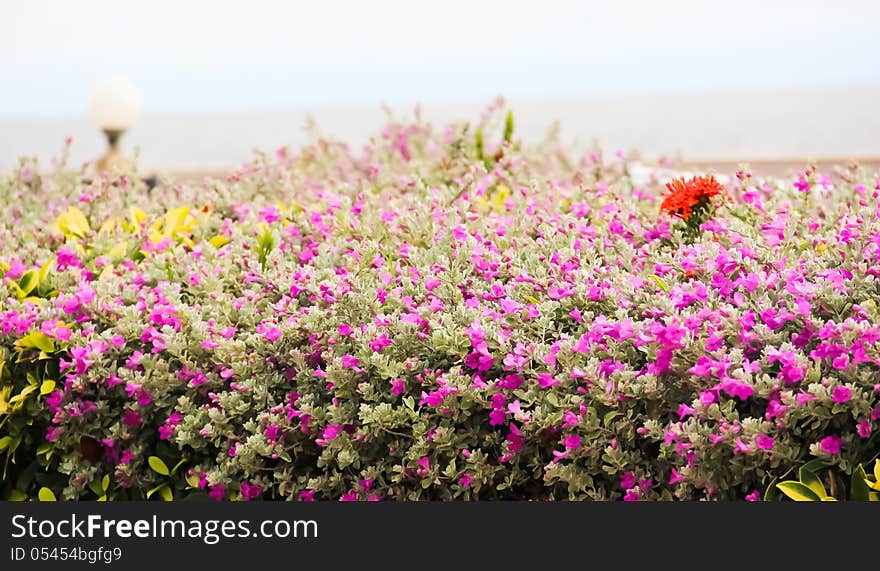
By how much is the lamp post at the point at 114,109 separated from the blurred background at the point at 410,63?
9206 mm

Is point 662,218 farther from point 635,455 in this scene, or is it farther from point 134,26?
point 134,26

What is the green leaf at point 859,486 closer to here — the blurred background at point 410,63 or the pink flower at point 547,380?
the pink flower at point 547,380

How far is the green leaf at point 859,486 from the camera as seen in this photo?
171 cm

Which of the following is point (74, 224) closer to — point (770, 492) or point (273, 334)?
point (273, 334)

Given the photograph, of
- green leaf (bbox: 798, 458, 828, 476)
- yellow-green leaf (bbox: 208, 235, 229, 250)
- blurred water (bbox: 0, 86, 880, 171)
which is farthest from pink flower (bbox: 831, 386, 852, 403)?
blurred water (bbox: 0, 86, 880, 171)

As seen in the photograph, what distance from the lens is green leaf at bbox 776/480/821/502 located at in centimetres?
171

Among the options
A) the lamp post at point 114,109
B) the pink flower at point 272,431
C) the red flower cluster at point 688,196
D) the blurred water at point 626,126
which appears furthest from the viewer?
the blurred water at point 626,126

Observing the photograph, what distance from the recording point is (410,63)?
18812 millimetres

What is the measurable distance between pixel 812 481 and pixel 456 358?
737 millimetres

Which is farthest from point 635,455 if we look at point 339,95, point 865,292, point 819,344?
point 339,95

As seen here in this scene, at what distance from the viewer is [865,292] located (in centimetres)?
197

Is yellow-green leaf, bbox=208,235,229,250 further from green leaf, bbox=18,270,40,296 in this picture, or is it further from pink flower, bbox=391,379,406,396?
pink flower, bbox=391,379,406,396

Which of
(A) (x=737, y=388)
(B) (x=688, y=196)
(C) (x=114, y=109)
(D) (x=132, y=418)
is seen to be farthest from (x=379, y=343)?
(C) (x=114, y=109)

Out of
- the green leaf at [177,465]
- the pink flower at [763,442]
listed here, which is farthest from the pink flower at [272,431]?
the pink flower at [763,442]
